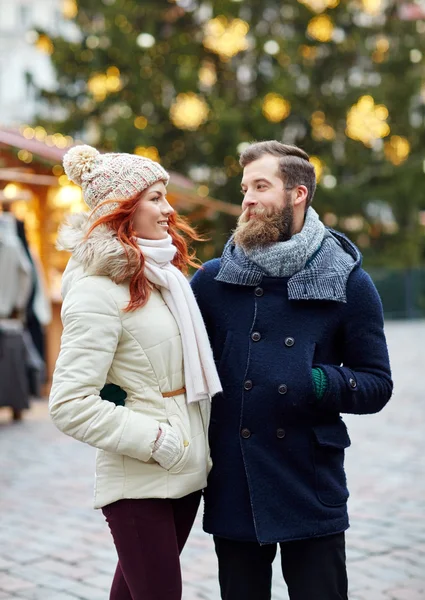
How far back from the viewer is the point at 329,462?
10.4ft

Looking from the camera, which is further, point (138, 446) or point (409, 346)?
point (409, 346)

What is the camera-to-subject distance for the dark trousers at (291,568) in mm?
A: 3076

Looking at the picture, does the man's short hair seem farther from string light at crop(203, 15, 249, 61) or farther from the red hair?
string light at crop(203, 15, 249, 61)

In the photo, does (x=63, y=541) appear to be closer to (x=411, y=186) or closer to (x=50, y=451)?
(x=50, y=451)

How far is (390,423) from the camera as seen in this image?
1020 centimetres

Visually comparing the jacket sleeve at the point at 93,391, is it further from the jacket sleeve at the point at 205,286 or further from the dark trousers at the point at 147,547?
the jacket sleeve at the point at 205,286

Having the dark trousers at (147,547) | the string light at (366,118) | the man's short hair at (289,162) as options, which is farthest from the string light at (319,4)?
the dark trousers at (147,547)

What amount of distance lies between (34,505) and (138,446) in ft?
12.9

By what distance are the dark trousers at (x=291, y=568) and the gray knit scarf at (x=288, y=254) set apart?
800 millimetres

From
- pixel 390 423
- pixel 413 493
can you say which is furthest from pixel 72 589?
pixel 390 423

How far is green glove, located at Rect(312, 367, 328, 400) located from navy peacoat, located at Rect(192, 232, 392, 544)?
1 cm

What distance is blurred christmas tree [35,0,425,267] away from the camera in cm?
2369

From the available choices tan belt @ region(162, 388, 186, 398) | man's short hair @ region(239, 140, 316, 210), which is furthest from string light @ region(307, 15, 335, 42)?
tan belt @ region(162, 388, 186, 398)

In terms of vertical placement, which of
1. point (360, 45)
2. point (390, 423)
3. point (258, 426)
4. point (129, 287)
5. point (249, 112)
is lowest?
point (390, 423)
